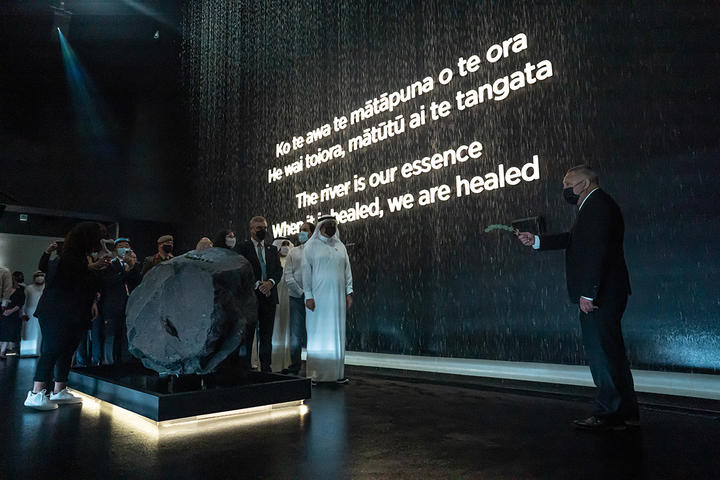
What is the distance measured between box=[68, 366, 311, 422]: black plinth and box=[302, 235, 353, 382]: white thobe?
879 millimetres

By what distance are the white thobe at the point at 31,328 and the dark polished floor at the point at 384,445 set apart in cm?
469

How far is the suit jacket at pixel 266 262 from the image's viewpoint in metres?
4.25

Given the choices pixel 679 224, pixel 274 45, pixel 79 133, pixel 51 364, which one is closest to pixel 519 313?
pixel 679 224

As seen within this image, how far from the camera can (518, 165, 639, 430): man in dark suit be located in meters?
2.44

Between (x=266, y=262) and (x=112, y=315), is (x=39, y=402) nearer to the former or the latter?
(x=112, y=315)

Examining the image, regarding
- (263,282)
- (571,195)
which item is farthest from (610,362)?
(263,282)

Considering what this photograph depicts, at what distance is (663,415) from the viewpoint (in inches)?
109

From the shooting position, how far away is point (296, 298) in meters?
4.97

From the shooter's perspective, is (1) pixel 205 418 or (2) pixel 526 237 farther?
(2) pixel 526 237

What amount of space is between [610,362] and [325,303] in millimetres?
2397

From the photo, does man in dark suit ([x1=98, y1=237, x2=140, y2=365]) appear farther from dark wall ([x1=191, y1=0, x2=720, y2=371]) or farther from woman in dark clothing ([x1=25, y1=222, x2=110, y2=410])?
dark wall ([x1=191, y1=0, x2=720, y2=371])

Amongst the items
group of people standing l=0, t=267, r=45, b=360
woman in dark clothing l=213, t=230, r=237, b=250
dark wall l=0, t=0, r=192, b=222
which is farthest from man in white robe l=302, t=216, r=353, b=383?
dark wall l=0, t=0, r=192, b=222

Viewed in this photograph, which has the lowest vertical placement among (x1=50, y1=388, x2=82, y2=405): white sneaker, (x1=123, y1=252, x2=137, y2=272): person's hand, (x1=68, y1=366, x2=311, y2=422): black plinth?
(x1=50, y1=388, x2=82, y2=405): white sneaker

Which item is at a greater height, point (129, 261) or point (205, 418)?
point (129, 261)
